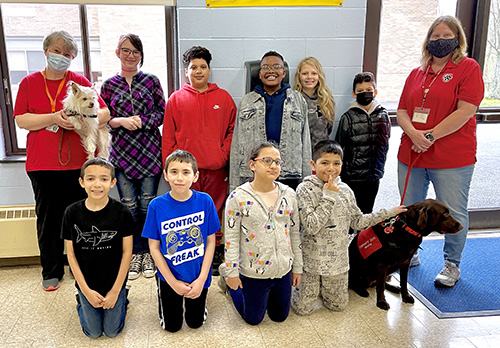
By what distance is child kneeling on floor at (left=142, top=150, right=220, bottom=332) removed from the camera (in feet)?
7.28

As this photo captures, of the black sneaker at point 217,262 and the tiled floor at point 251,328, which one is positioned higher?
the black sneaker at point 217,262

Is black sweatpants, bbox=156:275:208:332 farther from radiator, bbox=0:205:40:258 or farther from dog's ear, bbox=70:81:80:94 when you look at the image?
radiator, bbox=0:205:40:258

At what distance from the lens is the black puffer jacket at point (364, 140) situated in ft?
Answer: 9.61

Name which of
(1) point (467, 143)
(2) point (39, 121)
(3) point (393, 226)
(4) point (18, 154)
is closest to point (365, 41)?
(1) point (467, 143)

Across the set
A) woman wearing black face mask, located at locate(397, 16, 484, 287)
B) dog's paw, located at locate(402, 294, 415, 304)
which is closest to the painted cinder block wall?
woman wearing black face mask, located at locate(397, 16, 484, 287)

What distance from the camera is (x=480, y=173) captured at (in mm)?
4086

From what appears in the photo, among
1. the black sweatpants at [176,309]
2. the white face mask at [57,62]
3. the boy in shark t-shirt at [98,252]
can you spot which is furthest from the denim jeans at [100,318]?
the white face mask at [57,62]

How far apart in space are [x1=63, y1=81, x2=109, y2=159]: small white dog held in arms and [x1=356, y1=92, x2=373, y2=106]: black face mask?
175cm

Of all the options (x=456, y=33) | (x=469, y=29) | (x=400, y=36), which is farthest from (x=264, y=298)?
(x=469, y=29)

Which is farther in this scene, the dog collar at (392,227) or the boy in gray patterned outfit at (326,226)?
the dog collar at (392,227)

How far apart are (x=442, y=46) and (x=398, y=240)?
1.21 metres

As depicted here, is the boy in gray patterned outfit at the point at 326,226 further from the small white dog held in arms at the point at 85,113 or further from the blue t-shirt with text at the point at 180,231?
the small white dog held in arms at the point at 85,113

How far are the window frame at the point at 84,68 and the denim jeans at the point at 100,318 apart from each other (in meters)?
1.47

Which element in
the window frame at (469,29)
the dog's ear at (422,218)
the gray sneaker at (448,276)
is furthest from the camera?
the window frame at (469,29)
